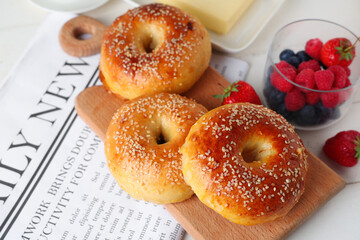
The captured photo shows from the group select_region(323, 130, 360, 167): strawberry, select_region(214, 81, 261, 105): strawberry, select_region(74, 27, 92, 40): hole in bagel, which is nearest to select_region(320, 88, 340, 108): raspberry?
select_region(323, 130, 360, 167): strawberry

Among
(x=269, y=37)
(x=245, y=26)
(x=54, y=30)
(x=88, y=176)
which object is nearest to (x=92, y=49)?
(x=54, y=30)

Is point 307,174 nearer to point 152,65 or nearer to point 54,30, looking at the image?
point 152,65

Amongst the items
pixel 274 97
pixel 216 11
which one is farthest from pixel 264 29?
pixel 274 97

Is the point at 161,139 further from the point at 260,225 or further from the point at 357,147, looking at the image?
the point at 357,147

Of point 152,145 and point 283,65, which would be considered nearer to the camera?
point 152,145

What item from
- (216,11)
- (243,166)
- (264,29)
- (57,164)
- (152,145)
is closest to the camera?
(243,166)

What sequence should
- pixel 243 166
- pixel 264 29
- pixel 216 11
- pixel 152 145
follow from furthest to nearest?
pixel 264 29 < pixel 216 11 < pixel 152 145 < pixel 243 166

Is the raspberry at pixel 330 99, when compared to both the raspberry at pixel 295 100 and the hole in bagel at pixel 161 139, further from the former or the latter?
the hole in bagel at pixel 161 139

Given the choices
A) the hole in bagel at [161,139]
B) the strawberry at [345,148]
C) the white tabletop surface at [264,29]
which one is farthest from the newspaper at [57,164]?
the strawberry at [345,148]
